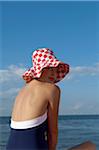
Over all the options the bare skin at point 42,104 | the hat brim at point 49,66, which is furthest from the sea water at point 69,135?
the bare skin at point 42,104

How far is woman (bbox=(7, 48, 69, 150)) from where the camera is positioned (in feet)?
7.83

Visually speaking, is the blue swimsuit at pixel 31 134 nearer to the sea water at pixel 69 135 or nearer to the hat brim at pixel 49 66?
the hat brim at pixel 49 66

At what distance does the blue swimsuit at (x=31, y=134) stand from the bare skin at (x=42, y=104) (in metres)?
0.03

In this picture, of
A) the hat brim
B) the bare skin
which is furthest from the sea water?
the bare skin

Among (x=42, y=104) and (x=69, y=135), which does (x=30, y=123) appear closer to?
(x=42, y=104)

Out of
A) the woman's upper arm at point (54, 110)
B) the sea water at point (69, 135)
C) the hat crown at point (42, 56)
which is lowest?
the sea water at point (69, 135)

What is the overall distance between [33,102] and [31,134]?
188 millimetres

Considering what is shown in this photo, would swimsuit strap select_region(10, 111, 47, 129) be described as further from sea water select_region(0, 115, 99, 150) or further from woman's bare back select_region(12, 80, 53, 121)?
sea water select_region(0, 115, 99, 150)

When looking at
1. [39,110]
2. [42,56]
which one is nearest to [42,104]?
[39,110]

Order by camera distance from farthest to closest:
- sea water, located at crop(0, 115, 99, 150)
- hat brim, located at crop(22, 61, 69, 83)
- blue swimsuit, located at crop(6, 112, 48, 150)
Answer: sea water, located at crop(0, 115, 99, 150), hat brim, located at crop(22, 61, 69, 83), blue swimsuit, located at crop(6, 112, 48, 150)

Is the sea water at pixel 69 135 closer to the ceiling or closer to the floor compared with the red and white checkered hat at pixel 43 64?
closer to the floor

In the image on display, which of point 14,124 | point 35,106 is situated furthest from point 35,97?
point 14,124

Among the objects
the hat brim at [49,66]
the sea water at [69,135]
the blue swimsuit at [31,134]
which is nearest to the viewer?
the blue swimsuit at [31,134]

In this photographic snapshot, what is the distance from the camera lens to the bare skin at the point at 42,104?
7.89 feet
